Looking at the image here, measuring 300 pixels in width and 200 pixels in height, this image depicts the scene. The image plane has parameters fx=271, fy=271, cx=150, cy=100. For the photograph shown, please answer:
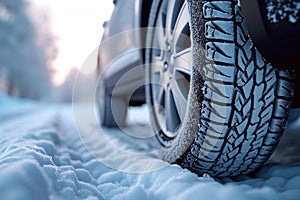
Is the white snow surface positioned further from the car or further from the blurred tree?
the blurred tree

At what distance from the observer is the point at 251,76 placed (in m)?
0.83

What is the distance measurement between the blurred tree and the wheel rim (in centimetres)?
2055

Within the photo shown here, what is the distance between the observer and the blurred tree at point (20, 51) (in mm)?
19812

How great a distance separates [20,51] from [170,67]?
22.8m

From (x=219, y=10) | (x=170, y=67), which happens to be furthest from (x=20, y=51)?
(x=219, y=10)

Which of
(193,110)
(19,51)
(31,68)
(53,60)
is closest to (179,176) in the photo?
(193,110)

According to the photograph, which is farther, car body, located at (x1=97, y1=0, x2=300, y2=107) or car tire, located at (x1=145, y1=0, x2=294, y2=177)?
car tire, located at (x1=145, y1=0, x2=294, y2=177)

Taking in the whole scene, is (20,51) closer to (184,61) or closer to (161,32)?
(161,32)

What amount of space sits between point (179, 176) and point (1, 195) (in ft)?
1.90

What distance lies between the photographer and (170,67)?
1348mm

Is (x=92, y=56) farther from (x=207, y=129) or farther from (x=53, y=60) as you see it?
(x=53, y=60)

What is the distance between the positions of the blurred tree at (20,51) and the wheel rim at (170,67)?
20.5m

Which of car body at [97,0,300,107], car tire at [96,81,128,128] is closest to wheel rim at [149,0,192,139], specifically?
car body at [97,0,300,107]

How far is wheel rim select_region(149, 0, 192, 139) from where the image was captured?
118cm
